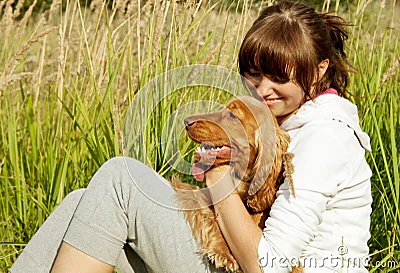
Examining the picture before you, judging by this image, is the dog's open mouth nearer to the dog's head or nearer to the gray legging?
the dog's head

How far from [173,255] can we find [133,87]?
0.87m

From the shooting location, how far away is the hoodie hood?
2.01 metres

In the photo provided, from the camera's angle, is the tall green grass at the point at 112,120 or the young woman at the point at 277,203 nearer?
the young woman at the point at 277,203

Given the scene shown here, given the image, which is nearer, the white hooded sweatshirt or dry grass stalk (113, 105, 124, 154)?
the white hooded sweatshirt

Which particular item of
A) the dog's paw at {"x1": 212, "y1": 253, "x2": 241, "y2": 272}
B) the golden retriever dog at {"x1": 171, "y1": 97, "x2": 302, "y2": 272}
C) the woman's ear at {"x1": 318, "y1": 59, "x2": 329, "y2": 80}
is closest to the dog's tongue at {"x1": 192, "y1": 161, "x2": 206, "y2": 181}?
the golden retriever dog at {"x1": 171, "y1": 97, "x2": 302, "y2": 272}

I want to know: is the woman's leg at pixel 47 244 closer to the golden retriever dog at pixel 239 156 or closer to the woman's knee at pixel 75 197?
the woman's knee at pixel 75 197

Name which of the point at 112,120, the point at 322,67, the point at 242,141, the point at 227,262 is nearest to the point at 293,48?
the point at 322,67

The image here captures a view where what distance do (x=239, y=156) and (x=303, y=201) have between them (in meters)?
0.28

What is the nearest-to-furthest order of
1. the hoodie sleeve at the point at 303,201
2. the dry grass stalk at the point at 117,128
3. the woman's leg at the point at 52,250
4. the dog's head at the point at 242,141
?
1. the hoodie sleeve at the point at 303,201
2. the dog's head at the point at 242,141
3. the woman's leg at the point at 52,250
4. the dry grass stalk at the point at 117,128

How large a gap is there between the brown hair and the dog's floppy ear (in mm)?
277

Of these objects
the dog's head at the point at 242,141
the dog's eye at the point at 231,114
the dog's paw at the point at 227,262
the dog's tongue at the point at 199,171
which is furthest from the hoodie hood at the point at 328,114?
the dog's paw at the point at 227,262

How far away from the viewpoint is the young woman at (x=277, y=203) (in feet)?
6.08

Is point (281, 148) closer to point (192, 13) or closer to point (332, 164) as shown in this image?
point (332, 164)

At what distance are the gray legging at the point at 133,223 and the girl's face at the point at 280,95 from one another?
1.53ft
